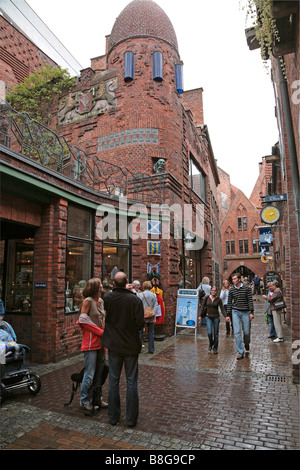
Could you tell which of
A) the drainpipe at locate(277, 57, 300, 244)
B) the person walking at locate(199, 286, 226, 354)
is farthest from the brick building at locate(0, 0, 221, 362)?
the drainpipe at locate(277, 57, 300, 244)

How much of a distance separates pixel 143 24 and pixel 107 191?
27.0 ft

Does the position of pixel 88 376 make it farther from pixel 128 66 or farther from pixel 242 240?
pixel 242 240

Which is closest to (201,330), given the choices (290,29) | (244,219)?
(290,29)

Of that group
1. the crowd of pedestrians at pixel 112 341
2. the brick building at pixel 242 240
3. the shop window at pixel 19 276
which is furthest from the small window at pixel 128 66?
the brick building at pixel 242 240

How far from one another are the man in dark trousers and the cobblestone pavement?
239 mm

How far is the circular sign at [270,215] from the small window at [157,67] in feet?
22.9

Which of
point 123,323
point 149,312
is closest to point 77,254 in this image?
point 149,312

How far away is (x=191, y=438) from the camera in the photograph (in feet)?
11.7

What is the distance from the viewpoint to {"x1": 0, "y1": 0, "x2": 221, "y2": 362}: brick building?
6.89 metres

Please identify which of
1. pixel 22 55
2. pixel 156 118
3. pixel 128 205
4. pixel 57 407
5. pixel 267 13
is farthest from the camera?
pixel 22 55

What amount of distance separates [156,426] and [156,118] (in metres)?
11.2

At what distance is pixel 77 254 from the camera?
26.0 feet
